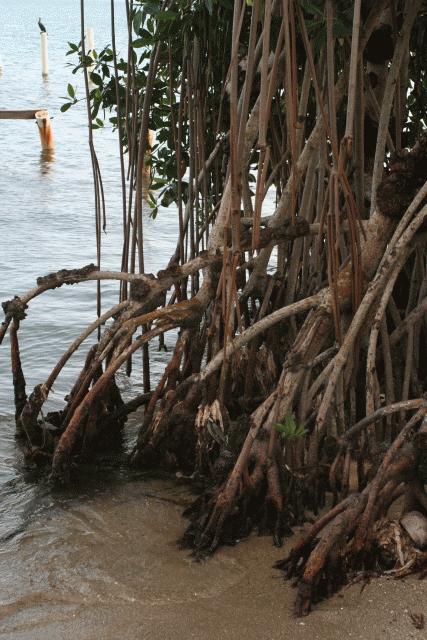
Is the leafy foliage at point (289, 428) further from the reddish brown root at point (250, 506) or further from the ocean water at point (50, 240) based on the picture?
the ocean water at point (50, 240)

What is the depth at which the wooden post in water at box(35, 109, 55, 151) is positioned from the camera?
1709 centimetres

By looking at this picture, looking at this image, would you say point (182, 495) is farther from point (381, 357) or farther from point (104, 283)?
point (104, 283)

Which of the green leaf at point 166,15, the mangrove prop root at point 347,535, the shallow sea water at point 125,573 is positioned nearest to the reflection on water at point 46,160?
the shallow sea water at point 125,573

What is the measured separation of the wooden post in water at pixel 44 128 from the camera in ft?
56.1

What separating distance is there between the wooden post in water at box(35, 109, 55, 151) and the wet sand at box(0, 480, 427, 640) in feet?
44.1

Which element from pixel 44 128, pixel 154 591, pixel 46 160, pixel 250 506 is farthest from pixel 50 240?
pixel 154 591

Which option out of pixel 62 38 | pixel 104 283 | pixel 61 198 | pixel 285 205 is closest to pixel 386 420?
Answer: pixel 285 205

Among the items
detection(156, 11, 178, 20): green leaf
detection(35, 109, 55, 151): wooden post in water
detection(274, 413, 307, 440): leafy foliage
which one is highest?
detection(156, 11, 178, 20): green leaf

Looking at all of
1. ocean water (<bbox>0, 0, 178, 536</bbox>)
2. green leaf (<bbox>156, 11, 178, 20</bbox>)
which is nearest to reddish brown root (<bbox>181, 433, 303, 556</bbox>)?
ocean water (<bbox>0, 0, 178, 536</bbox>)

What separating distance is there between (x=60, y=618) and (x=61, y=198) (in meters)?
10.1

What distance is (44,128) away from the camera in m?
17.1

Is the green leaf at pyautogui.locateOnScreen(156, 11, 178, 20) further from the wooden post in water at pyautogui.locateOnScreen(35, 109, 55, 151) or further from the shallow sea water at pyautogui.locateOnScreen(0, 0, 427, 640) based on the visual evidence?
the wooden post in water at pyautogui.locateOnScreen(35, 109, 55, 151)

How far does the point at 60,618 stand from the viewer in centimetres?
357

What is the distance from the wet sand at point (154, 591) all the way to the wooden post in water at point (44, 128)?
13.4 meters
